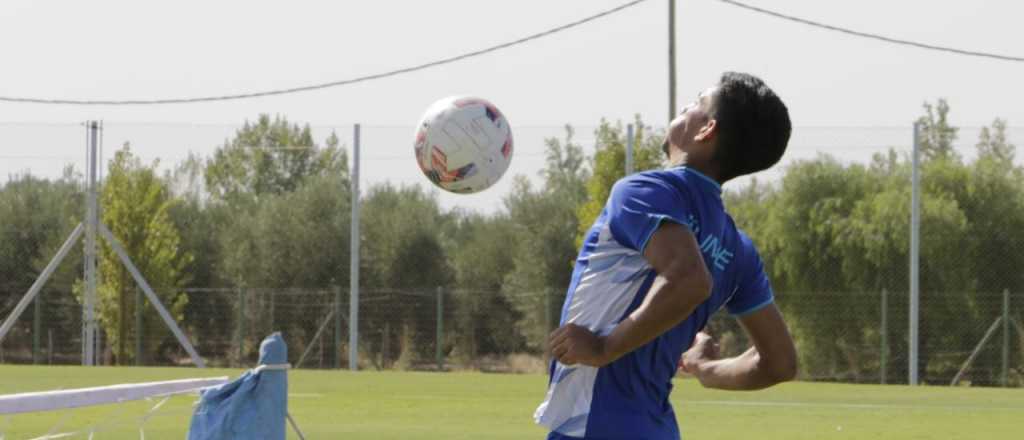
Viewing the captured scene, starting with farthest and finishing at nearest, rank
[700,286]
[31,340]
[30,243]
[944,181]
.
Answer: [30,243], [31,340], [944,181], [700,286]

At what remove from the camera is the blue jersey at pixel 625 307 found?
3443mm

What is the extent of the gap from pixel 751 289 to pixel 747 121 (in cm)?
47

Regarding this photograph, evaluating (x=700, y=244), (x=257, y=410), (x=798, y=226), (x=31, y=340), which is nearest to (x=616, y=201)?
(x=700, y=244)

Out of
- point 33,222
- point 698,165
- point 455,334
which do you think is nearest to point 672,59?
point 455,334

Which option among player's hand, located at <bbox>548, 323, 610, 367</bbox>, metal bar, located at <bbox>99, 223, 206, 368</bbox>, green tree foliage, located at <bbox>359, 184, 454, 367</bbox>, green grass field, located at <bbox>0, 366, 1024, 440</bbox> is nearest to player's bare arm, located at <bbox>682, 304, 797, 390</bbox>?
player's hand, located at <bbox>548, 323, 610, 367</bbox>

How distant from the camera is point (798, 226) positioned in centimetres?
2858

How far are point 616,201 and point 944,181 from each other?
25.6 m

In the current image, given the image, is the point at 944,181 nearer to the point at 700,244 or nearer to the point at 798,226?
the point at 798,226

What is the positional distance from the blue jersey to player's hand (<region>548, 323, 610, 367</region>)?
8cm

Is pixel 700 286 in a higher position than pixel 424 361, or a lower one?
higher

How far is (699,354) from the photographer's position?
4012 mm

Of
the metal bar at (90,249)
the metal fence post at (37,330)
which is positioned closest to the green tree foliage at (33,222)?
the metal fence post at (37,330)

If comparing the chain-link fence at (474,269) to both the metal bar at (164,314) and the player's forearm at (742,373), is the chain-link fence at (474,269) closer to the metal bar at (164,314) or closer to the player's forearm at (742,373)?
the metal bar at (164,314)

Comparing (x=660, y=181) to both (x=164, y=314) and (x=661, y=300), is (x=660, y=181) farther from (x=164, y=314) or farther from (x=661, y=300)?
(x=164, y=314)
